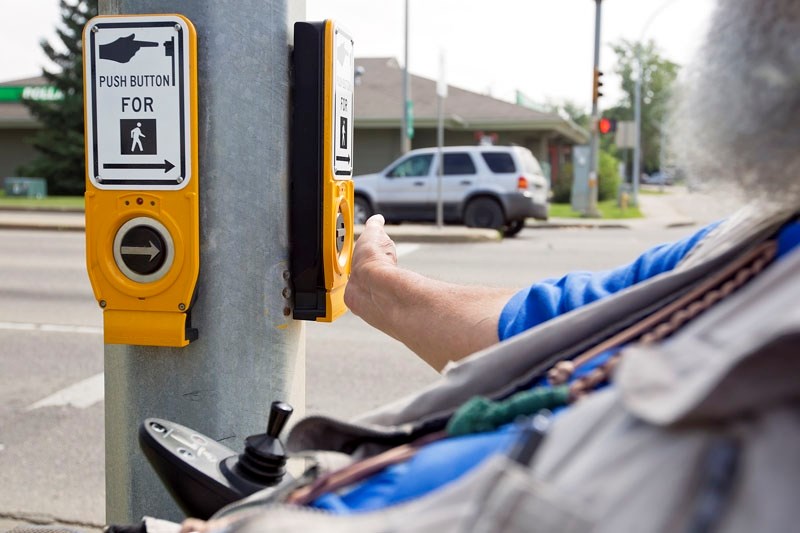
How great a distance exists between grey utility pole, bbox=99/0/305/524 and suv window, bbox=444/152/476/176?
50.7 feet

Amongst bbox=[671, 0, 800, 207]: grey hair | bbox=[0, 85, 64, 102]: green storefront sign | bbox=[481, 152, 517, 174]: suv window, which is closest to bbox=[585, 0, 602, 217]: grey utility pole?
bbox=[481, 152, 517, 174]: suv window

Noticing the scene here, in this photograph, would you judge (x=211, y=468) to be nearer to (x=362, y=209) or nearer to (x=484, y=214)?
(x=484, y=214)

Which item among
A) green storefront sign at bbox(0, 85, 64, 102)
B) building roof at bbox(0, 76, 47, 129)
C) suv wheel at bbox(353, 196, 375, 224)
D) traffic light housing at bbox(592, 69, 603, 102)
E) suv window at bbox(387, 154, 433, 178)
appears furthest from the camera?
building roof at bbox(0, 76, 47, 129)

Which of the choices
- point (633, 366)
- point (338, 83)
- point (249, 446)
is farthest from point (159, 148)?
point (633, 366)

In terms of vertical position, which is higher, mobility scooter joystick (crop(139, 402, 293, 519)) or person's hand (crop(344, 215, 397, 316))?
person's hand (crop(344, 215, 397, 316))

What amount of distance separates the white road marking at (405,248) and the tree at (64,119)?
61.0ft

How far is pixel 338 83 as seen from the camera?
7.25 ft

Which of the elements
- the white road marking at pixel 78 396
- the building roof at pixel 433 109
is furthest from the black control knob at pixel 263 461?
the building roof at pixel 433 109

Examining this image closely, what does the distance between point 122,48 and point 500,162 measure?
1551cm

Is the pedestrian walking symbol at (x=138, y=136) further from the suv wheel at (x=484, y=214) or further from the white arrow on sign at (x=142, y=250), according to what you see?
the suv wheel at (x=484, y=214)

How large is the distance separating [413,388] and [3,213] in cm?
1783

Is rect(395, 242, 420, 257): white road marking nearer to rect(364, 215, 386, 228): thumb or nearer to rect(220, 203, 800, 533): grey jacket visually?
rect(364, 215, 386, 228): thumb

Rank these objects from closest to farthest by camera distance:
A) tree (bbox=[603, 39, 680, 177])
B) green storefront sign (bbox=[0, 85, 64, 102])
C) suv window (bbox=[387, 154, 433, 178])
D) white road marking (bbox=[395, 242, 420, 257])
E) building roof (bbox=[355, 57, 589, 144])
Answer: white road marking (bbox=[395, 242, 420, 257])
suv window (bbox=[387, 154, 433, 178])
building roof (bbox=[355, 57, 589, 144])
green storefront sign (bbox=[0, 85, 64, 102])
tree (bbox=[603, 39, 680, 177])

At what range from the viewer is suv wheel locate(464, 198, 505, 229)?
56.3 feet
